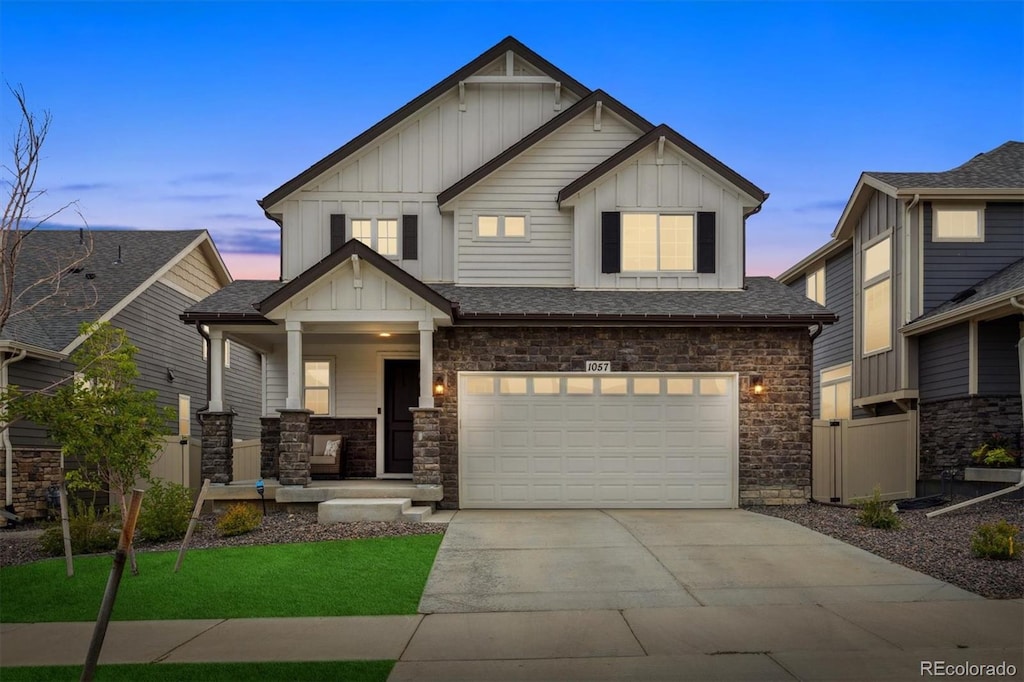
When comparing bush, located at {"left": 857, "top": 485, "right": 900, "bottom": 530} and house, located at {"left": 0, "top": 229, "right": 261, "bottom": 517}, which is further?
house, located at {"left": 0, "top": 229, "right": 261, "bottom": 517}

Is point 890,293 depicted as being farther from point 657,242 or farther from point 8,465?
point 8,465

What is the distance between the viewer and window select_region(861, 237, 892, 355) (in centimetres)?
1864

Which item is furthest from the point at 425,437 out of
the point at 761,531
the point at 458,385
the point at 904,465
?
the point at 904,465

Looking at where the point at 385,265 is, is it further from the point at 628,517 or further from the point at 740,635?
the point at 740,635

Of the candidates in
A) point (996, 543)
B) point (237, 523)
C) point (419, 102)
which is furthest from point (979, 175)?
point (237, 523)

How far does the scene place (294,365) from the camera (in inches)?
561

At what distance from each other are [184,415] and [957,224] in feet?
60.6

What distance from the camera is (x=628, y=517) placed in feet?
46.0

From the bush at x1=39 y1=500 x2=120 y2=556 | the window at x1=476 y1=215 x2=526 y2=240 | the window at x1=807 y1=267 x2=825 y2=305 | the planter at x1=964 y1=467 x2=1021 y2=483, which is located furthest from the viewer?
the window at x1=807 y1=267 x2=825 y2=305

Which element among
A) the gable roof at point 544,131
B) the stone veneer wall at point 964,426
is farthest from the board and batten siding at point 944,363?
the gable roof at point 544,131

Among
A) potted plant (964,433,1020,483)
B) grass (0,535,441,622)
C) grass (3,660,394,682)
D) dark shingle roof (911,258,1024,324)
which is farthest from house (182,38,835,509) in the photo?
grass (3,660,394,682)

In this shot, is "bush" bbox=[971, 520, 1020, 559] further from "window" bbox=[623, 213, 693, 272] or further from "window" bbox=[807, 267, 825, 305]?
"window" bbox=[807, 267, 825, 305]

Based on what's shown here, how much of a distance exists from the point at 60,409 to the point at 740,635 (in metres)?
7.40

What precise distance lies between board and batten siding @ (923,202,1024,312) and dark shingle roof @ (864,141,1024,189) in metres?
0.42
